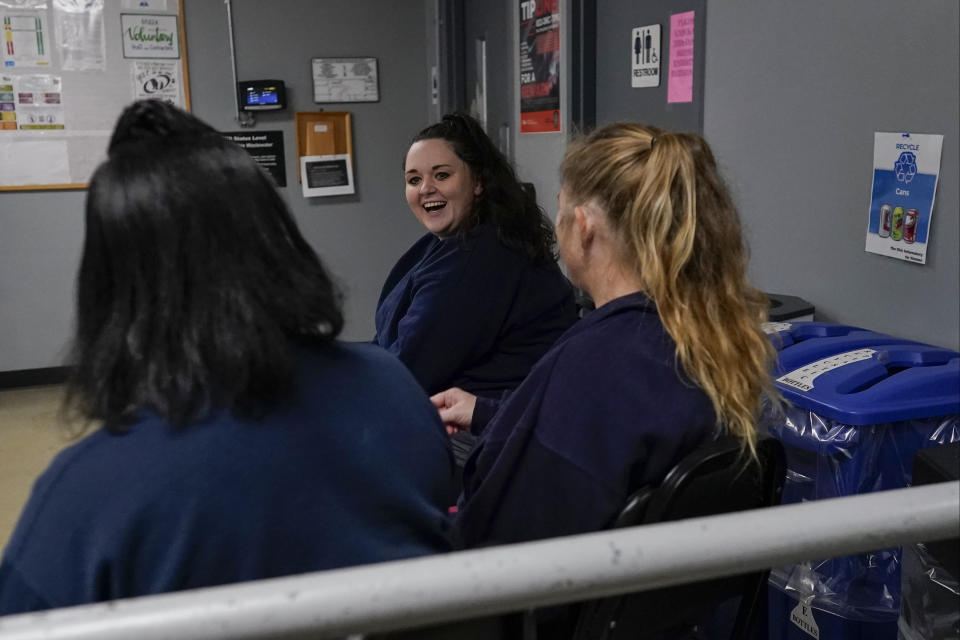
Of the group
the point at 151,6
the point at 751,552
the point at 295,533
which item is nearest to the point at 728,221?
the point at 751,552

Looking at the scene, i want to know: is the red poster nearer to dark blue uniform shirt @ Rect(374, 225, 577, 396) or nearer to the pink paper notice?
the pink paper notice

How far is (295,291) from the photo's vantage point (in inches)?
36.3

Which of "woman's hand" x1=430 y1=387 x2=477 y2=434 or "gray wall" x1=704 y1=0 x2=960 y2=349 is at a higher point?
"gray wall" x1=704 y1=0 x2=960 y2=349

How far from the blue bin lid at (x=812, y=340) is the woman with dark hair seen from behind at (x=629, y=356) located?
0.29 m

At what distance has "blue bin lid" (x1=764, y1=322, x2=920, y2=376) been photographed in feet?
5.08

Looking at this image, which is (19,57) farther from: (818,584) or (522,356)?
(818,584)

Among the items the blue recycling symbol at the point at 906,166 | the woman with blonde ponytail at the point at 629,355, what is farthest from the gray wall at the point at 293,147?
the woman with blonde ponytail at the point at 629,355

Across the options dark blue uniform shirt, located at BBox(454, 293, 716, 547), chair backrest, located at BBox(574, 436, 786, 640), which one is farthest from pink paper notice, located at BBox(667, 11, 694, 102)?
chair backrest, located at BBox(574, 436, 786, 640)

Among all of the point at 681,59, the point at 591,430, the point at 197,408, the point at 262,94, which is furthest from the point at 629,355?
the point at 262,94

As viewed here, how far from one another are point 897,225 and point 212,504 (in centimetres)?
138

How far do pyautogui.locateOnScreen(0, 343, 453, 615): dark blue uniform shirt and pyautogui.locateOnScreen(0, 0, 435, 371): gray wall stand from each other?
352 centimetres

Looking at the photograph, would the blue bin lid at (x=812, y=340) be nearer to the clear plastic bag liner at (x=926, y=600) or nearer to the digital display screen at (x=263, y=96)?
the clear plastic bag liner at (x=926, y=600)

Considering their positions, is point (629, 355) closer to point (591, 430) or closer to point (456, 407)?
point (591, 430)

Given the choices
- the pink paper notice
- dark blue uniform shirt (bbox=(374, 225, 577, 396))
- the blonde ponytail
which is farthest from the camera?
the pink paper notice
